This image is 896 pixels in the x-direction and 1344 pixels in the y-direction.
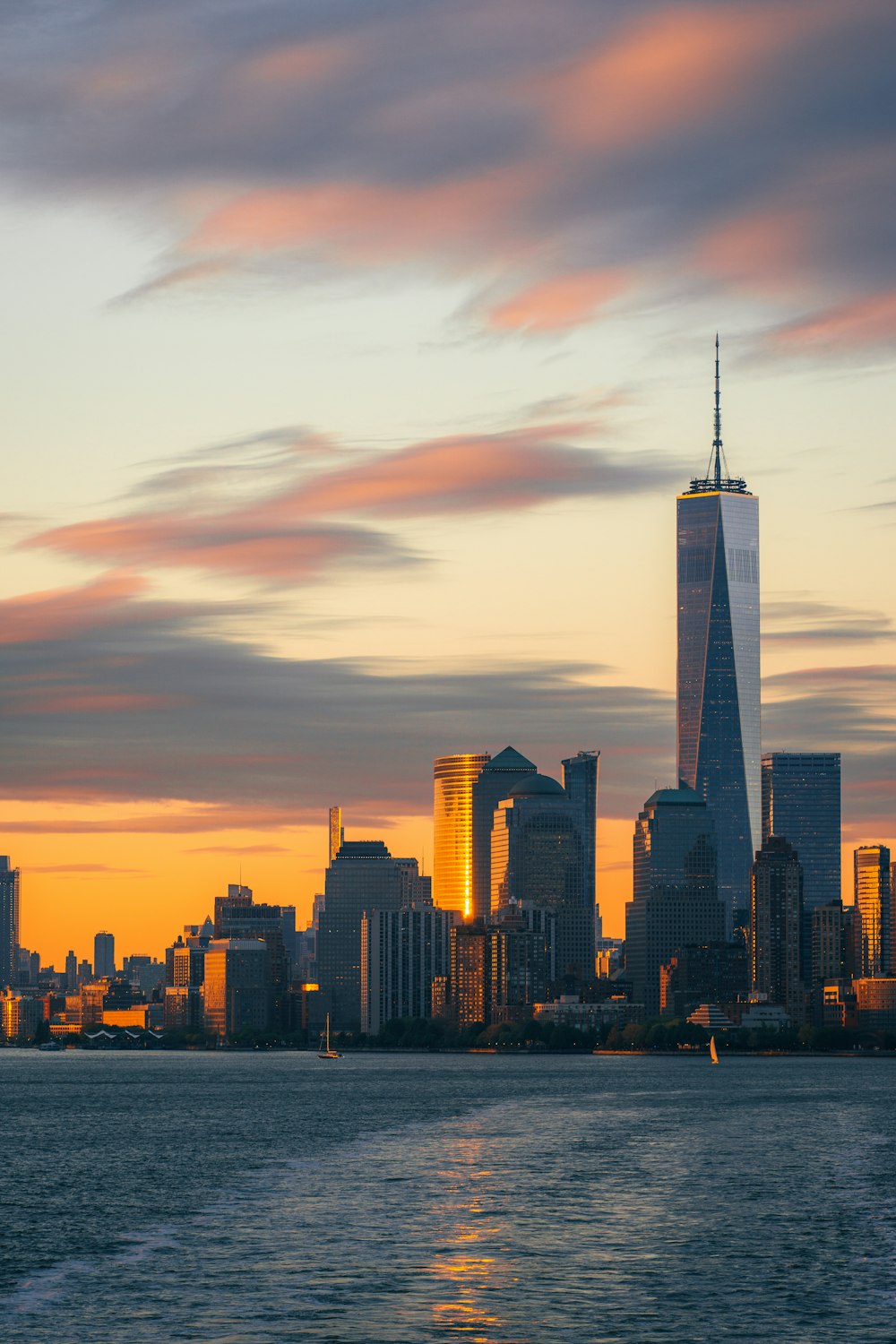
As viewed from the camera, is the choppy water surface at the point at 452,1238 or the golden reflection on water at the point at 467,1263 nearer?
the golden reflection on water at the point at 467,1263

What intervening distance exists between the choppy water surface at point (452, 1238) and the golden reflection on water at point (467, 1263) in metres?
0.19

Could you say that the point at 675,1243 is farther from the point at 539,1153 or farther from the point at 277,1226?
the point at 539,1153

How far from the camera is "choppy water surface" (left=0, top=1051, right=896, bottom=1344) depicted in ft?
236

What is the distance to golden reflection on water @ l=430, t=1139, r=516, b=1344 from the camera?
70.7m

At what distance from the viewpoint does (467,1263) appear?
8406 cm

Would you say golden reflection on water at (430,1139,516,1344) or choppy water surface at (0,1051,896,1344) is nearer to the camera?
golden reflection on water at (430,1139,516,1344)

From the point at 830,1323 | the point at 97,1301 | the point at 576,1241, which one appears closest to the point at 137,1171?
the point at 576,1241

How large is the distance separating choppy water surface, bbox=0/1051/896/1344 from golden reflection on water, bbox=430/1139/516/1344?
7.4 inches

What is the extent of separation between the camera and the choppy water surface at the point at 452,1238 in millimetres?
72000

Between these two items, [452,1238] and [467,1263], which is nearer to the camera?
[467,1263]

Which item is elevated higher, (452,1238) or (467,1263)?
(467,1263)

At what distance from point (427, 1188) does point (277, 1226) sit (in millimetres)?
18847

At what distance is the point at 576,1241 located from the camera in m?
90.2

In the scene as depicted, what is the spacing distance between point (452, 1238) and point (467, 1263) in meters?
7.84
